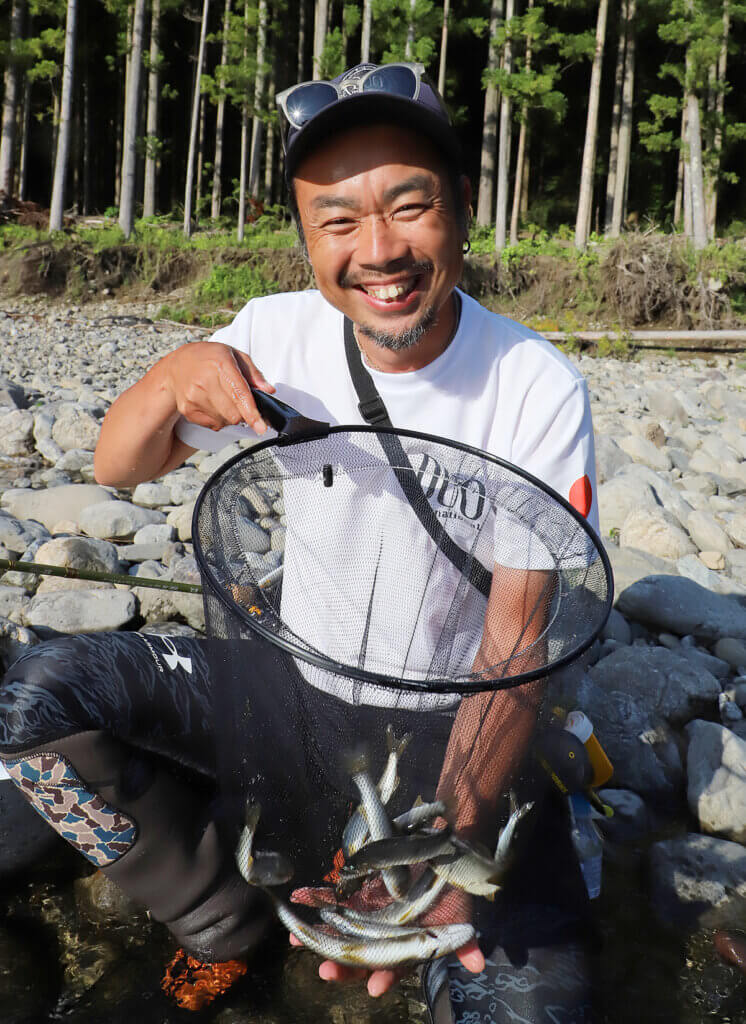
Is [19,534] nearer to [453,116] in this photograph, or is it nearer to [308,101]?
[308,101]

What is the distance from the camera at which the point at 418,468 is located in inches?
66.8

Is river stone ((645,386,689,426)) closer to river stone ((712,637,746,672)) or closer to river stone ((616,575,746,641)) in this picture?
river stone ((616,575,746,641))

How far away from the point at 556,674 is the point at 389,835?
16.6 inches

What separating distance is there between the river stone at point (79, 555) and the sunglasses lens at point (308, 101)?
2223 mm

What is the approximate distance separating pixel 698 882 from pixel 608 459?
3464 mm

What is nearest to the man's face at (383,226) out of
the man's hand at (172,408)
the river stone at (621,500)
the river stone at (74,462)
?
the man's hand at (172,408)

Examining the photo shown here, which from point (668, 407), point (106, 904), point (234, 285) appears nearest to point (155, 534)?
point (106, 904)

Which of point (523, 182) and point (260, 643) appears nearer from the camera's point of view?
point (260, 643)

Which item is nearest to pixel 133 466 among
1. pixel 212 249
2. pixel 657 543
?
pixel 657 543

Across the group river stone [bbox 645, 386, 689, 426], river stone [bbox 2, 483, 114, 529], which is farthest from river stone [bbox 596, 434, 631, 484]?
river stone [bbox 2, 483, 114, 529]

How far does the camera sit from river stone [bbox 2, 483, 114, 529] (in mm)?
4223

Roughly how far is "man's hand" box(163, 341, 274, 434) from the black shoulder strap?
0.27 m

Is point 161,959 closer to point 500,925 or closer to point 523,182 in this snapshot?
point 500,925

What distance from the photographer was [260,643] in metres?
1.50
